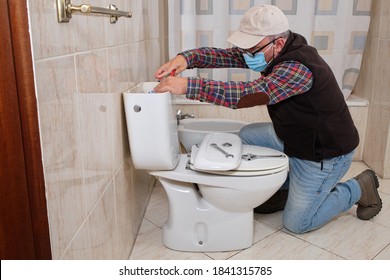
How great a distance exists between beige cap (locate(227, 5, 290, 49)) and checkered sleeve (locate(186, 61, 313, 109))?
0.13 m

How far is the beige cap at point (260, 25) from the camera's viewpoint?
5.01 feet

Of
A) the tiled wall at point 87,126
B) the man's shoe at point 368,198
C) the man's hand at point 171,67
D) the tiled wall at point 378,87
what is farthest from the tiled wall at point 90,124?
the tiled wall at point 378,87

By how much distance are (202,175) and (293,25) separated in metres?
1.30

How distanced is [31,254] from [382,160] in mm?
2145

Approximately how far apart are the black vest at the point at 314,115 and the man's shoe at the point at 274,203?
1.01ft

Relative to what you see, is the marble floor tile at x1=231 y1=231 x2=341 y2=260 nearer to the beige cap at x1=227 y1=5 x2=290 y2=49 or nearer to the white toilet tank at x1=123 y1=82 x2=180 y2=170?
the white toilet tank at x1=123 y1=82 x2=180 y2=170

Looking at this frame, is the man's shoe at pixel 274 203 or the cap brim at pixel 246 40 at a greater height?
the cap brim at pixel 246 40

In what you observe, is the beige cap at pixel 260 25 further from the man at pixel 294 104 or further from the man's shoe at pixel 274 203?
the man's shoe at pixel 274 203

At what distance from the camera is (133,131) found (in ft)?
4.78

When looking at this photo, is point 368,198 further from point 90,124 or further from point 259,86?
point 90,124

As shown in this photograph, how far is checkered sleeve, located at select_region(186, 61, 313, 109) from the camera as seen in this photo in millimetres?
1475

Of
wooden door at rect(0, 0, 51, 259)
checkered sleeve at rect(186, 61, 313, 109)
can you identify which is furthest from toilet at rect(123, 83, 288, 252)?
wooden door at rect(0, 0, 51, 259)

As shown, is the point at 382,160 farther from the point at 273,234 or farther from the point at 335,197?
the point at 273,234
